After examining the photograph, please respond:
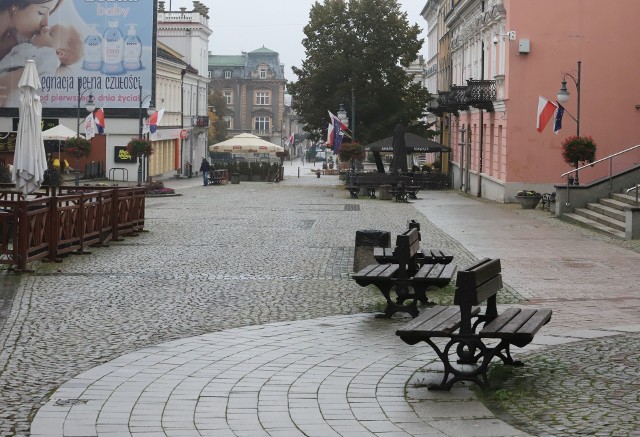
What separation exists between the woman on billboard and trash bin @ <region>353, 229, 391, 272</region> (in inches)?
1914

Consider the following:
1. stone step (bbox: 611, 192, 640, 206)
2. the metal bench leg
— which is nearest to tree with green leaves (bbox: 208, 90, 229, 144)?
stone step (bbox: 611, 192, 640, 206)

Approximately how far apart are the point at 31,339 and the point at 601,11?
31.5m

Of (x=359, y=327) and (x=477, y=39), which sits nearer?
(x=359, y=327)

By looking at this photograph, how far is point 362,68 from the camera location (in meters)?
65.2

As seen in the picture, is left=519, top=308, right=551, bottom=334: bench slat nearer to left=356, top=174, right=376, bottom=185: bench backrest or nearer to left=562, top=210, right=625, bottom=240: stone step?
left=562, top=210, right=625, bottom=240: stone step

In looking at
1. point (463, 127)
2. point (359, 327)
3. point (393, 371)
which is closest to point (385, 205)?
point (463, 127)

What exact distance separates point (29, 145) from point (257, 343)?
10.3m

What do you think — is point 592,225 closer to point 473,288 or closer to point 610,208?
point 610,208

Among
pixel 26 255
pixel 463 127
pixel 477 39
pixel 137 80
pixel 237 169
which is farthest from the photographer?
pixel 237 169

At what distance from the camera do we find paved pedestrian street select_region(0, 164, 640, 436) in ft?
26.0

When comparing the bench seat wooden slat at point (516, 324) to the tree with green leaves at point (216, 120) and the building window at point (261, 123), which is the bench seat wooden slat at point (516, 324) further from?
the building window at point (261, 123)

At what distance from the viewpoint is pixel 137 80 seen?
6353 cm

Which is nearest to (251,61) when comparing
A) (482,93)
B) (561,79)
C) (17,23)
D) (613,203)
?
(17,23)

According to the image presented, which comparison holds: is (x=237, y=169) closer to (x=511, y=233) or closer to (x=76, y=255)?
(x=511, y=233)
